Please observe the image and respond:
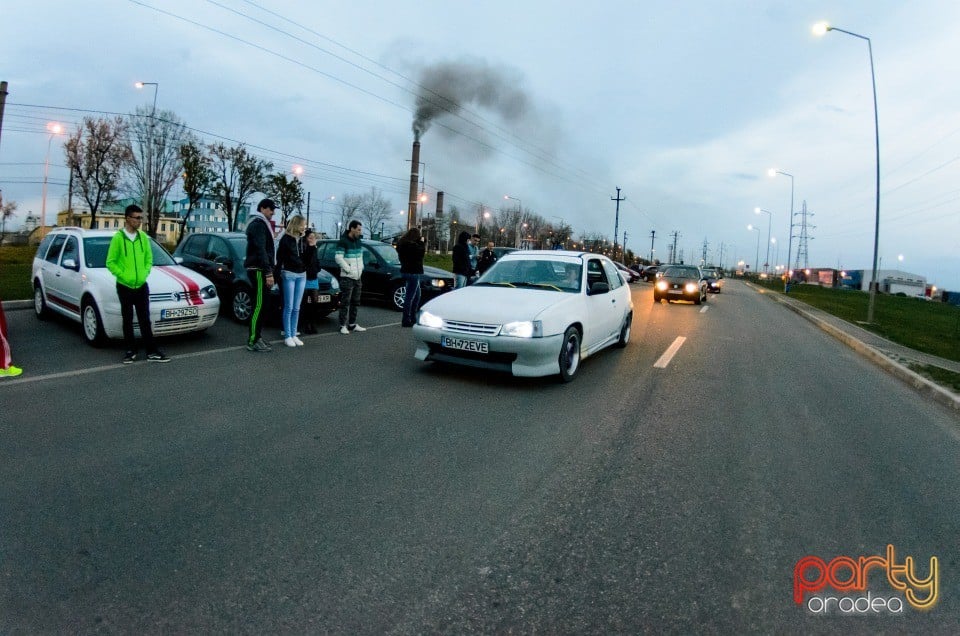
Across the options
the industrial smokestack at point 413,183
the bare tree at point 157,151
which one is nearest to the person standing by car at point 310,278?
the industrial smokestack at point 413,183

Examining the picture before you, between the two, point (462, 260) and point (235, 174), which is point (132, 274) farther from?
point (235, 174)

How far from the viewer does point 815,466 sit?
423 cm

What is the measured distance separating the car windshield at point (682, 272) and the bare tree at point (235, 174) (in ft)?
95.9

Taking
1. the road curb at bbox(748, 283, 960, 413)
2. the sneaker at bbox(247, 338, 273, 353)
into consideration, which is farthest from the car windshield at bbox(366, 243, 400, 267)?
the road curb at bbox(748, 283, 960, 413)

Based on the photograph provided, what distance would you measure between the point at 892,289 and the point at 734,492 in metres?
96.8

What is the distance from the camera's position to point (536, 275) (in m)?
7.57

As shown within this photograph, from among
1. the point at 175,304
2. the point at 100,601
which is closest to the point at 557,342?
the point at 100,601

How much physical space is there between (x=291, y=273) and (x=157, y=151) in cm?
3272

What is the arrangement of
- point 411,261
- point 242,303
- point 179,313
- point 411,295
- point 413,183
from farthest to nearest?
point 413,183 → point 411,295 → point 411,261 → point 242,303 → point 179,313

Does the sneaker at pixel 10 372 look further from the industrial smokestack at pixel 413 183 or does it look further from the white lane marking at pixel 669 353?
the industrial smokestack at pixel 413 183

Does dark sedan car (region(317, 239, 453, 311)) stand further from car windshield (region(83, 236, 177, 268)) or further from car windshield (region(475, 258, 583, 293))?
car windshield (region(475, 258, 583, 293))

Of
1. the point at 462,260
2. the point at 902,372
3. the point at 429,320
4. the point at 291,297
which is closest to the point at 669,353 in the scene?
the point at 902,372

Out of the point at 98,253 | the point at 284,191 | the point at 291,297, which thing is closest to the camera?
the point at 98,253

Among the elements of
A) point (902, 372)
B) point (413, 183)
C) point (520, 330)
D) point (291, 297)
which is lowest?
point (902, 372)
